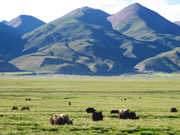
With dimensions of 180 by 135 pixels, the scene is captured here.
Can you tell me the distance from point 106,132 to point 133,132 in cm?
195

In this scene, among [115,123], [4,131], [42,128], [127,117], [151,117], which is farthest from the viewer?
[151,117]

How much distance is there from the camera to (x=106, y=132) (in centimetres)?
2450

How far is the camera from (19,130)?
24.6 m

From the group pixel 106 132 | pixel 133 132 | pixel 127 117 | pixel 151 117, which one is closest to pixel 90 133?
pixel 106 132

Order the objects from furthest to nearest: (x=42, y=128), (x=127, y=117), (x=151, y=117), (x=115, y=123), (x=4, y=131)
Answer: (x=151, y=117) → (x=127, y=117) → (x=115, y=123) → (x=42, y=128) → (x=4, y=131)

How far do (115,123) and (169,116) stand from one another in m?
8.82

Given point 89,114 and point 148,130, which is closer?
point 148,130

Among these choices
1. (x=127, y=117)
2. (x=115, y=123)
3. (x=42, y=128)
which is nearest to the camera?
(x=42, y=128)

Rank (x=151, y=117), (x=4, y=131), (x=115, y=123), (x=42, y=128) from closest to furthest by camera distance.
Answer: (x=4, y=131) → (x=42, y=128) → (x=115, y=123) → (x=151, y=117)

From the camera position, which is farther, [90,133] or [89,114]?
[89,114]

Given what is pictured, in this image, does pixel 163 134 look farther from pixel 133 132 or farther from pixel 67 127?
pixel 67 127

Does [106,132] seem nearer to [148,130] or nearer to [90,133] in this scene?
[90,133]

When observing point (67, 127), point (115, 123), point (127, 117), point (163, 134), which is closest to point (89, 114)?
point (127, 117)

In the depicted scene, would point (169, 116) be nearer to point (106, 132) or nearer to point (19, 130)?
point (106, 132)
